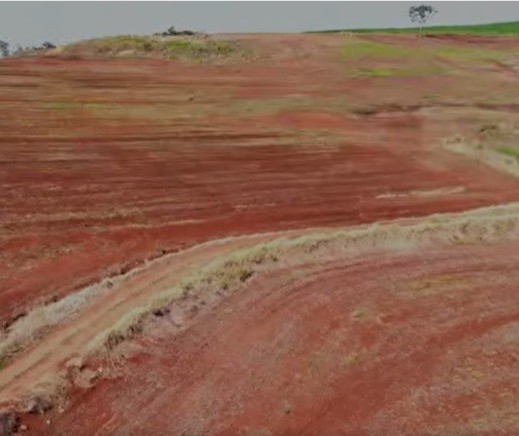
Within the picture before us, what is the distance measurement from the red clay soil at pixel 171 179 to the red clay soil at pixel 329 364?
403 cm

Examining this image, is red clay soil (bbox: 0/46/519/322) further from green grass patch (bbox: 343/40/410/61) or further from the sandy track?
green grass patch (bbox: 343/40/410/61)

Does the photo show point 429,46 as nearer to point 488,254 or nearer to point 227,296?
point 488,254

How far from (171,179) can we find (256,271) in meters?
9.27

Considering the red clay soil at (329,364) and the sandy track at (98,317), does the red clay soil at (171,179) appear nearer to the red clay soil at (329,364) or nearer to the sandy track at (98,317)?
the sandy track at (98,317)

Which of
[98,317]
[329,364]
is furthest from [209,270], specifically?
[329,364]

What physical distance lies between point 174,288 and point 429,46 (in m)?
48.4

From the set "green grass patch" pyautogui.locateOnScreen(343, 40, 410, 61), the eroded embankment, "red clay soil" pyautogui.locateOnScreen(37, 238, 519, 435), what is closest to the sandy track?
the eroded embankment

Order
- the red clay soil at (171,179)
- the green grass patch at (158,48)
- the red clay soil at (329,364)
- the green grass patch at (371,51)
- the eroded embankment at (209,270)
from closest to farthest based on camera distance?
1. the red clay soil at (329,364)
2. the eroded embankment at (209,270)
3. the red clay soil at (171,179)
4. the green grass patch at (371,51)
5. the green grass patch at (158,48)

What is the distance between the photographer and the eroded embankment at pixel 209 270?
12.6 metres

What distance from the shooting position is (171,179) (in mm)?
24125

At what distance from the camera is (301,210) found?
21281 millimetres

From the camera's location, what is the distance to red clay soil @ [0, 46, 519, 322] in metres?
18.1

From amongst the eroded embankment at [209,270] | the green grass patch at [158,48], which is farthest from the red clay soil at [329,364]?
the green grass patch at [158,48]

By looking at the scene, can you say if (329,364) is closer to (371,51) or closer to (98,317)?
(98,317)
